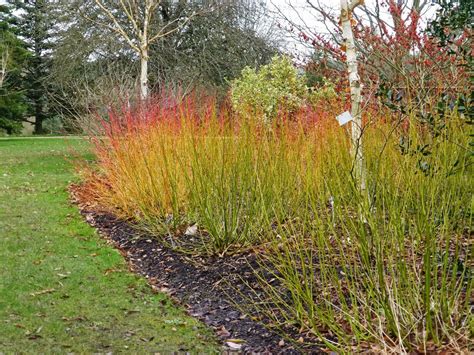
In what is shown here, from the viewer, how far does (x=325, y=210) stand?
10.3 feet

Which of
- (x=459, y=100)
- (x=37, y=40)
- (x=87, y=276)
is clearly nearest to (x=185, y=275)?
(x=87, y=276)

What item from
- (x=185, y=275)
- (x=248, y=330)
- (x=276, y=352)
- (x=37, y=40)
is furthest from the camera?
(x=37, y=40)

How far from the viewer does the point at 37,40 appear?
89.2ft

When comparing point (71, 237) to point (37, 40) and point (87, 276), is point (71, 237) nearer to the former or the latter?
point (87, 276)

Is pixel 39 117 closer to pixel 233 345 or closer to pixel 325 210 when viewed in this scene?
pixel 233 345

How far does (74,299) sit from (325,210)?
2229mm

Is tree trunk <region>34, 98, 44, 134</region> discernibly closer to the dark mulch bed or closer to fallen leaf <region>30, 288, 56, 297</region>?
the dark mulch bed

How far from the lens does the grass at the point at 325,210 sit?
109 inches

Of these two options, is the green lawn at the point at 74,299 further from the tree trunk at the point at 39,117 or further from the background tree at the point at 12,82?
the tree trunk at the point at 39,117

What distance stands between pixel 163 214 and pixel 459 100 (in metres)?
3.81

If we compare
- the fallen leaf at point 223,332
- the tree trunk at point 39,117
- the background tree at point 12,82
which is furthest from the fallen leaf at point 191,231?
the tree trunk at point 39,117

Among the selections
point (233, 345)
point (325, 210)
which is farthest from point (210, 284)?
point (325, 210)

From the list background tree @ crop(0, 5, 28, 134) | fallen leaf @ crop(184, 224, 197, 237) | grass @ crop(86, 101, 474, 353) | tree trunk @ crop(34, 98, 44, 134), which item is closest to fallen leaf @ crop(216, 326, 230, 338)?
grass @ crop(86, 101, 474, 353)

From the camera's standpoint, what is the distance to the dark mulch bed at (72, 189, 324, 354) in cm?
330
